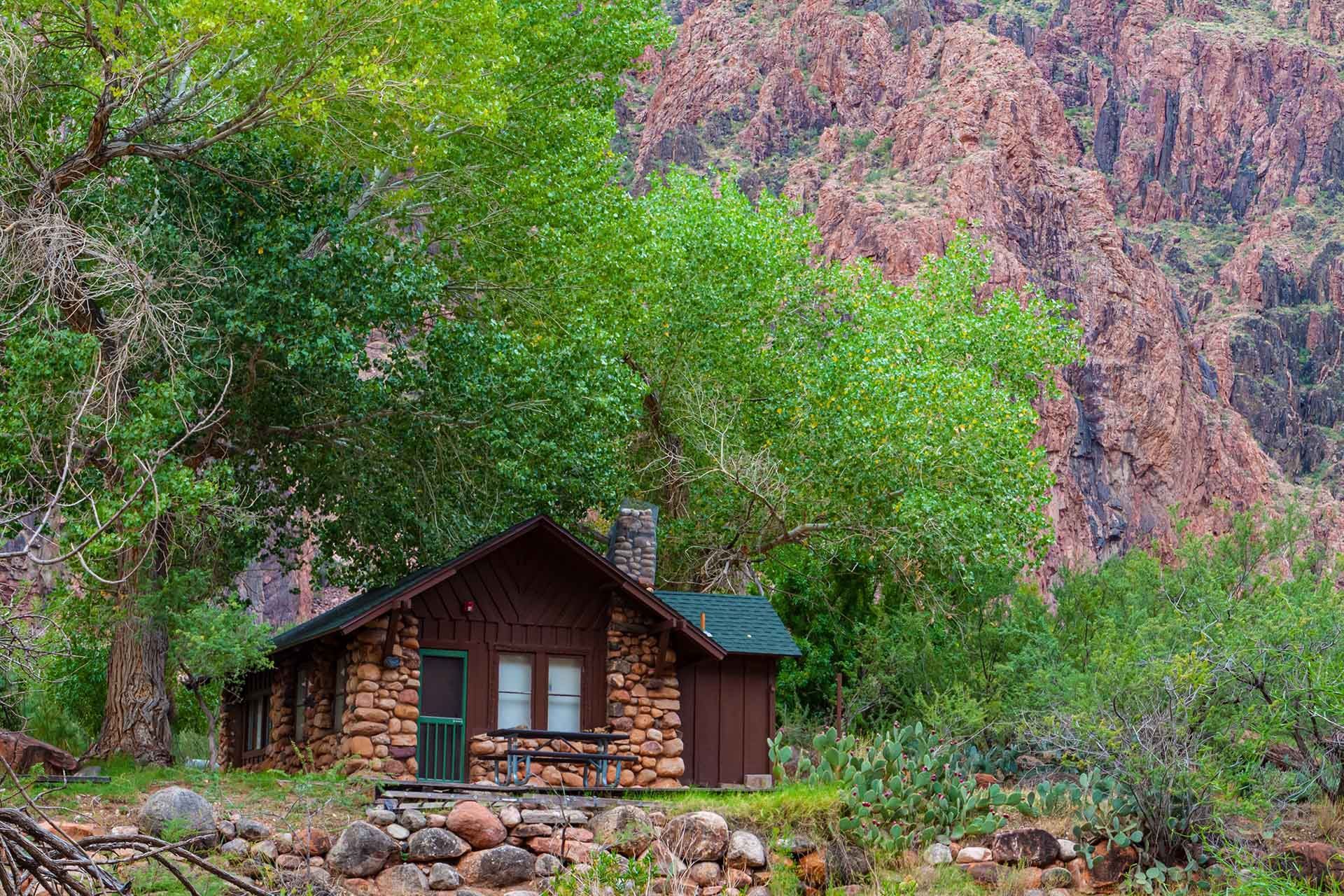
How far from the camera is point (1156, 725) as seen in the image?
17.1 m

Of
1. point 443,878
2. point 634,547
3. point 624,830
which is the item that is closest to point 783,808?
point 624,830

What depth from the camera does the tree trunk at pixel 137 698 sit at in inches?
808

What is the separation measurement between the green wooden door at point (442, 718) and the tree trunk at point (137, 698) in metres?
3.81

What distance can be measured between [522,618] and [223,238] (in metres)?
7.22

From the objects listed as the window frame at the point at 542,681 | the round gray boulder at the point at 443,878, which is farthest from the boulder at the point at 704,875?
the window frame at the point at 542,681

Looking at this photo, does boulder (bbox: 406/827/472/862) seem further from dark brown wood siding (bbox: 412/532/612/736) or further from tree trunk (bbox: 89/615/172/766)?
tree trunk (bbox: 89/615/172/766)

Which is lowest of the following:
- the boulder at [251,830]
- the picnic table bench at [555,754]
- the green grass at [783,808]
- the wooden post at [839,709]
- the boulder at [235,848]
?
the boulder at [235,848]

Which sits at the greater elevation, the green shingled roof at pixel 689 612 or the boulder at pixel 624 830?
the green shingled roof at pixel 689 612

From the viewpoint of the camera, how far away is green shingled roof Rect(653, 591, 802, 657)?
21.8 meters

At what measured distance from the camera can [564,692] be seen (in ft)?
69.1

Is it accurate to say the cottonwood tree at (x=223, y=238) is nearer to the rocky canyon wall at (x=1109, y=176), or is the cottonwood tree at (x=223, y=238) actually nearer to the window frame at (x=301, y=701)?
the window frame at (x=301, y=701)

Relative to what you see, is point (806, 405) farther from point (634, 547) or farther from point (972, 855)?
point (972, 855)

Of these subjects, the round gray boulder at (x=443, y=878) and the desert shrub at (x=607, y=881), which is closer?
the desert shrub at (x=607, y=881)

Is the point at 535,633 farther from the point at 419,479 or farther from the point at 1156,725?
the point at 1156,725
